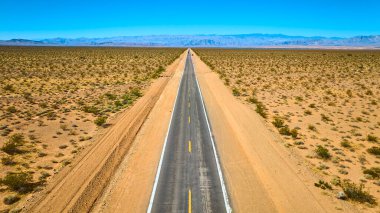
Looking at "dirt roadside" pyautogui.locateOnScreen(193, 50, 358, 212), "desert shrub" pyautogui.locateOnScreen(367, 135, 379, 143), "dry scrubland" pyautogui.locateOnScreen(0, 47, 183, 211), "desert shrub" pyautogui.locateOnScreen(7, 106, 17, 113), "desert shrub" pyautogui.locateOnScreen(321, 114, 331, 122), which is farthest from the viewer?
"desert shrub" pyautogui.locateOnScreen(7, 106, 17, 113)

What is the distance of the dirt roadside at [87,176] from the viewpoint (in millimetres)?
12867

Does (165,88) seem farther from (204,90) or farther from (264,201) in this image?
(264,201)

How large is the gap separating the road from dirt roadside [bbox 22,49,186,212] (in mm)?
Result: 2643

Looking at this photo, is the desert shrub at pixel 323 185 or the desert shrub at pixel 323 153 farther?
the desert shrub at pixel 323 153

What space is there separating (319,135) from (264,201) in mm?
11166

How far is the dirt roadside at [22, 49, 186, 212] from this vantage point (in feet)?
42.2

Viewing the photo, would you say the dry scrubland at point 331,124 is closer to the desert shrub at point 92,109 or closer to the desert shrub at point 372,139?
the desert shrub at point 372,139

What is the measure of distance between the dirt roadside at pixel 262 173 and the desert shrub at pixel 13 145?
1230 centimetres

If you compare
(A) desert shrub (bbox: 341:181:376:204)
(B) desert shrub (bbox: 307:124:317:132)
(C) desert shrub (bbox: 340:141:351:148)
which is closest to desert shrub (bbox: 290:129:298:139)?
(B) desert shrub (bbox: 307:124:317:132)

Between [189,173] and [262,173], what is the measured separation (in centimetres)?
381

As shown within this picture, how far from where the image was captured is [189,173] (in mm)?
15492

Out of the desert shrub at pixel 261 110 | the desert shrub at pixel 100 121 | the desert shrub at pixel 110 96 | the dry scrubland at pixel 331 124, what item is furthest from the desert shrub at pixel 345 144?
the desert shrub at pixel 110 96

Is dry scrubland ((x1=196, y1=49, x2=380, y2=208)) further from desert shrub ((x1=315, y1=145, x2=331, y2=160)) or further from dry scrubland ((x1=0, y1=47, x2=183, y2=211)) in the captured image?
dry scrubland ((x1=0, y1=47, x2=183, y2=211))

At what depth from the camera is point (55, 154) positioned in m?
18.3
